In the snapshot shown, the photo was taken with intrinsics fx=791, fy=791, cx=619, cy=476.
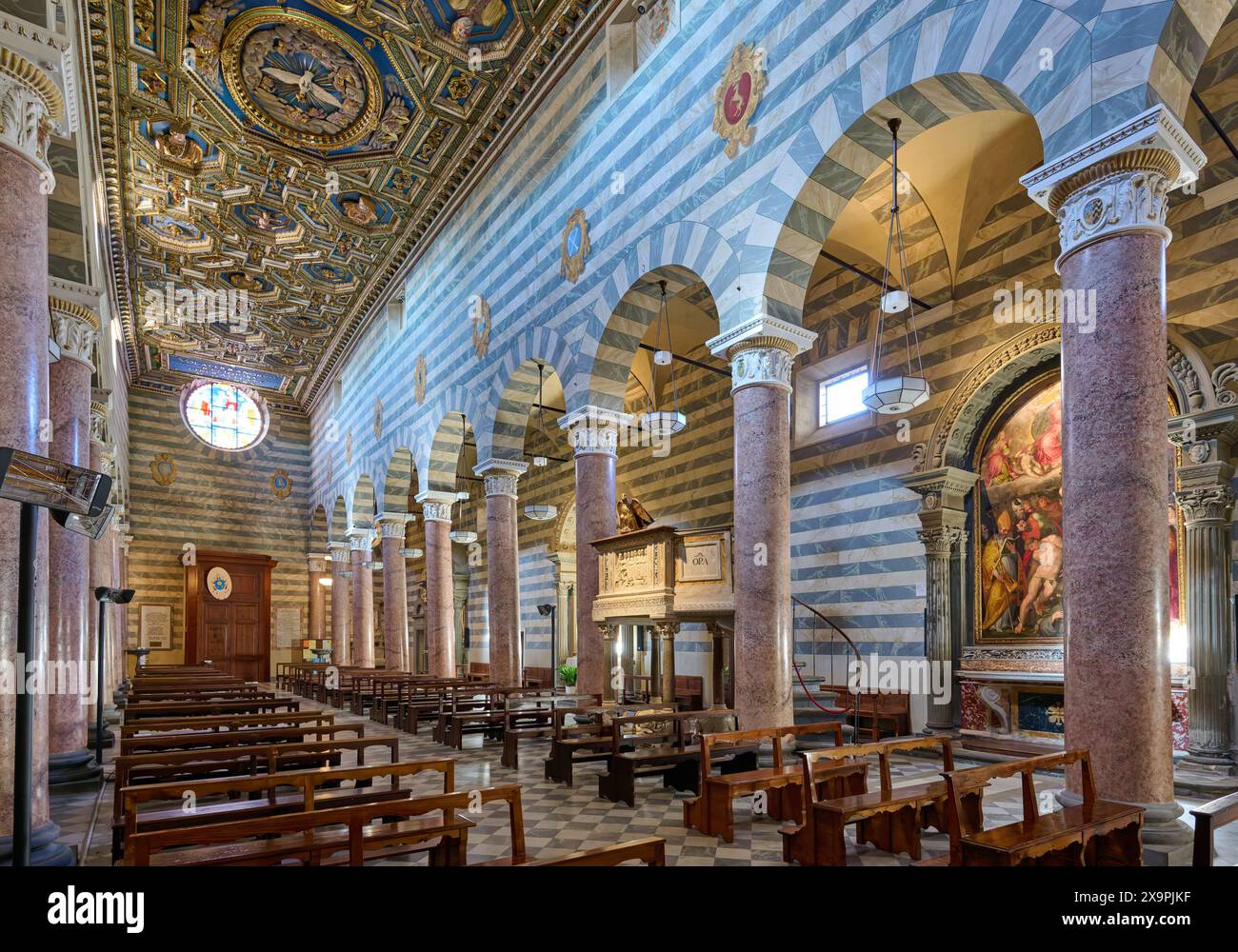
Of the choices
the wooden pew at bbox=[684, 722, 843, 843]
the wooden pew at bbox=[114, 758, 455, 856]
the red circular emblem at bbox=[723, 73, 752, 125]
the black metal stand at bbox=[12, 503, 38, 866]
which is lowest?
the wooden pew at bbox=[684, 722, 843, 843]

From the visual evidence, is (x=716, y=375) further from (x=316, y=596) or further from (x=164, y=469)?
(x=164, y=469)

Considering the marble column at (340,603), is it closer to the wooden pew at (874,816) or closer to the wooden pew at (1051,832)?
the wooden pew at (874,816)

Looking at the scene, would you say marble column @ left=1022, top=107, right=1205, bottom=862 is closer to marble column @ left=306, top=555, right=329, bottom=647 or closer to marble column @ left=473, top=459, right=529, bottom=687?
marble column @ left=473, top=459, right=529, bottom=687

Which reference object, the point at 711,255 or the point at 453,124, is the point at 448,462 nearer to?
the point at 453,124

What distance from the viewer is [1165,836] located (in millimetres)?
4457

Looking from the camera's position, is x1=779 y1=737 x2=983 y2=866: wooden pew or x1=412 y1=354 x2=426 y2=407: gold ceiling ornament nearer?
x1=779 y1=737 x2=983 y2=866: wooden pew

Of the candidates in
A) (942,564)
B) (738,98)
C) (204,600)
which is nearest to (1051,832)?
(942,564)

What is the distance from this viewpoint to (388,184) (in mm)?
16703

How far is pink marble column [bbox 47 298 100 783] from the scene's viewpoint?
309 inches

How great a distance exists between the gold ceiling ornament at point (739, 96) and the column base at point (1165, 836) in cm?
713

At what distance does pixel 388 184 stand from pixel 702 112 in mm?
9446

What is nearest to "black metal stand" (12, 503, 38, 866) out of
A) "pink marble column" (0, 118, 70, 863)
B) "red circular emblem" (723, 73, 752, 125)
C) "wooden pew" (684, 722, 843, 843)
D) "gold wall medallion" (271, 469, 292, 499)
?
"pink marble column" (0, 118, 70, 863)

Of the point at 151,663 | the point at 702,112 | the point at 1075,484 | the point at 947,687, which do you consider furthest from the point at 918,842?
the point at 151,663

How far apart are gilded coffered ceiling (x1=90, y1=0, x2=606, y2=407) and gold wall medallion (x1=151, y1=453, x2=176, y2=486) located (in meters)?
5.49
